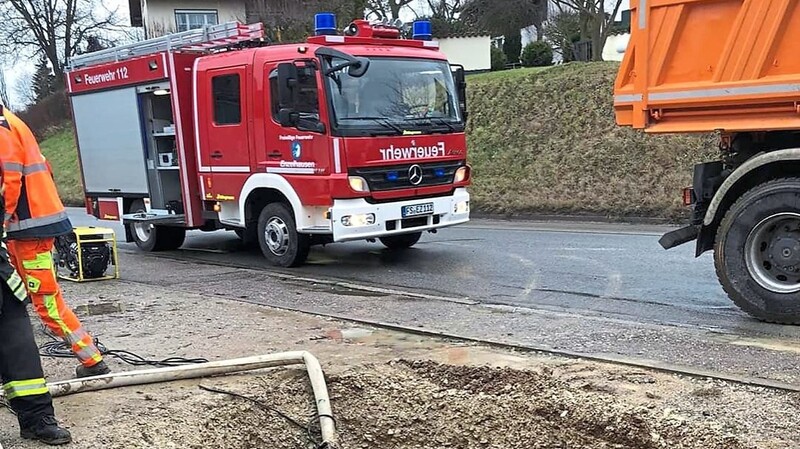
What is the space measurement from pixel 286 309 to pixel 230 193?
3285 millimetres

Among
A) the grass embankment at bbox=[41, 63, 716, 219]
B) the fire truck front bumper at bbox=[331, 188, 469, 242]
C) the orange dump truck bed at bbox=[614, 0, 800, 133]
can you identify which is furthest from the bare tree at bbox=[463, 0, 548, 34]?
the orange dump truck bed at bbox=[614, 0, 800, 133]

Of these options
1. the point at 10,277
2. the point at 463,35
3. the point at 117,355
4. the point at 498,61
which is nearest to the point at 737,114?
the point at 117,355

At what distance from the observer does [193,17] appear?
3753cm

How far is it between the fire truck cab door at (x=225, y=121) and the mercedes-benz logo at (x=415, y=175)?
6.94ft

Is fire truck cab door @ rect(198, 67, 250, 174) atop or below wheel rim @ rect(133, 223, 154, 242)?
atop

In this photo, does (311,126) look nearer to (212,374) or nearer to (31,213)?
(212,374)

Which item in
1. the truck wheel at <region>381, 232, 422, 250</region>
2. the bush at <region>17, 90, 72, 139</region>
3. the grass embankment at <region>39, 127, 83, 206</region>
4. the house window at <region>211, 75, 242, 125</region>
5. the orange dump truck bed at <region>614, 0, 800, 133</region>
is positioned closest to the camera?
the orange dump truck bed at <region>614, 0, 800, 133</region>

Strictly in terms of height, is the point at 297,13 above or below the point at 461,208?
above

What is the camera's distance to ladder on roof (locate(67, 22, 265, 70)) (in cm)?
1002

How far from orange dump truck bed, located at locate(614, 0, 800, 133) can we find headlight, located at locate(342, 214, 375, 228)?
3255mm

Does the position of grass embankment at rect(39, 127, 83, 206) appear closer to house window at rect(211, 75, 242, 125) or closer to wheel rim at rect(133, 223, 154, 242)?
wheel rim at rect(133, 223, 154, 242)

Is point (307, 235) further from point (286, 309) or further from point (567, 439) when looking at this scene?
point (567, 439)

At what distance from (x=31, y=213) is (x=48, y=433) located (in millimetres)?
1241

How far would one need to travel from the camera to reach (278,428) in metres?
4.39
